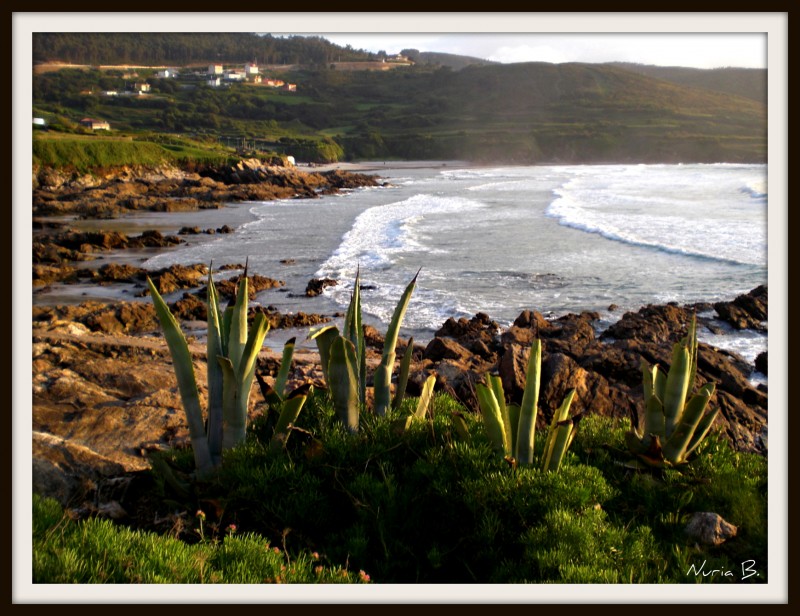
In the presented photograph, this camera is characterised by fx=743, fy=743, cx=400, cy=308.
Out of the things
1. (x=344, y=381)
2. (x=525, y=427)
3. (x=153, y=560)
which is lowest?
(x=153, y=560)

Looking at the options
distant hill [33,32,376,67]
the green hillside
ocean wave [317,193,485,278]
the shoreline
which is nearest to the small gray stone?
distant hill [33,32,376,67]

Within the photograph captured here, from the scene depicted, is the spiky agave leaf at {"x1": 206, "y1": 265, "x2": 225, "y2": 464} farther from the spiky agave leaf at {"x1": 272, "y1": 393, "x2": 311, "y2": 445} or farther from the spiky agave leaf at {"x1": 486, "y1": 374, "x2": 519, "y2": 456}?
the spiky agave leaf at {"x1": 486, "y1": 374, "x2": 519, "y2": 456}

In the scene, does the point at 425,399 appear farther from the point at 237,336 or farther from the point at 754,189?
the point at 754,189

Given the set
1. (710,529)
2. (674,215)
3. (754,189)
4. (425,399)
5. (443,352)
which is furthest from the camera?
(754,189)

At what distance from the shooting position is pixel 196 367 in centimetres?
866

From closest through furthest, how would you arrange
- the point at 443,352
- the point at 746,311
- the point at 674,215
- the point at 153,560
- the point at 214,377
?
1. the point at 153,560
2. the point at 214,377
3. the point at 443,352
4. the point at 746,311
5. the point at 674,215

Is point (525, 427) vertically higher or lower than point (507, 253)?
lower

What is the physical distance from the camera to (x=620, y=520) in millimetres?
4359

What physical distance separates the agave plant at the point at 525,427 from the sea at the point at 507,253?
2949mm

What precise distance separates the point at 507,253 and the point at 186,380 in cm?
1916

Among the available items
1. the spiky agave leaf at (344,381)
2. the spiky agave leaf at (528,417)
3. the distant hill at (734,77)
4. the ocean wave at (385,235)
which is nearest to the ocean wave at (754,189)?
the distant hill at (734,77)

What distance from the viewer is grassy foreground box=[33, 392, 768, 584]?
12.3 feet

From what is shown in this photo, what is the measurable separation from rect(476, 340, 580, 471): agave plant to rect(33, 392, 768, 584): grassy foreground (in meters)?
0.12

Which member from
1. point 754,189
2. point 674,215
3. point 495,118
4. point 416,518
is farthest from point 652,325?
point 495,118
